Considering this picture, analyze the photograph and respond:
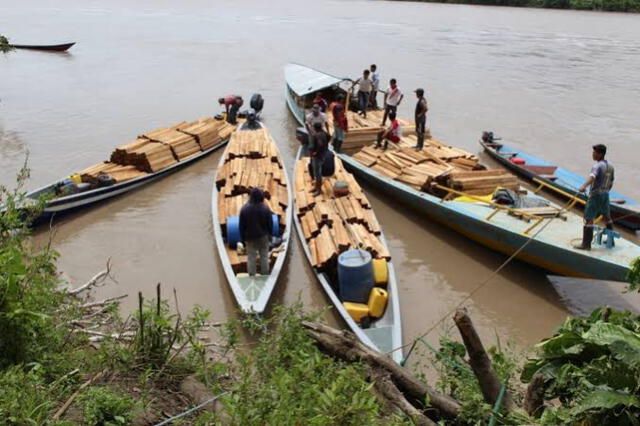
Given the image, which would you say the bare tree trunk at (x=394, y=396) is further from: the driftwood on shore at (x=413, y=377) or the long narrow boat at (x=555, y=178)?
the long narrow boat at (x=555, y=178)

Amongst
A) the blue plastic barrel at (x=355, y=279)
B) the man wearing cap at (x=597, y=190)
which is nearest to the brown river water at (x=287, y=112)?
the blue plastic barrel at (x=355, y=279)

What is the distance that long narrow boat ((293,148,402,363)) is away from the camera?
7.61 meters

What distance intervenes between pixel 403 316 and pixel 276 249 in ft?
7.92

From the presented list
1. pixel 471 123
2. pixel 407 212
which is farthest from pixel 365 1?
pixel 407 212

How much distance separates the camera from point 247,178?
468 inches

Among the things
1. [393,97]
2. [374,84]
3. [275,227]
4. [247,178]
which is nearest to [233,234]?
[275,227]

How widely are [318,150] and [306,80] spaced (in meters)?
8.73

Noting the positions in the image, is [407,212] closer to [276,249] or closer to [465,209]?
[465,209]

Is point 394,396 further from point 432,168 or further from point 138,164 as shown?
point 138,164

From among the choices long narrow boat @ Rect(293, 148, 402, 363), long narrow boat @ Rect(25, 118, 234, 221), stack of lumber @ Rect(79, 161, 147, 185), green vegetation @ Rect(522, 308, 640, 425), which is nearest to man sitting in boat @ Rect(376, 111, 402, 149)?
long narrow boat @ Rect(293, 148, 402, 363)

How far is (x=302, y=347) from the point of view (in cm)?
511

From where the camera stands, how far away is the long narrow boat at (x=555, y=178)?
12.1m

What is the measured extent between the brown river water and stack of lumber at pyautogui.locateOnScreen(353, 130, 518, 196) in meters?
0.81

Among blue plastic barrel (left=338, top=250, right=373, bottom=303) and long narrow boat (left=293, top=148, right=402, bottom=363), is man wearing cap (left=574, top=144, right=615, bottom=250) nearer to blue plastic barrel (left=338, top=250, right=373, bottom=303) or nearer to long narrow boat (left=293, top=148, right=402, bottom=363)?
long narrow boat (left=293, top=148, right=402, bottom=363)
